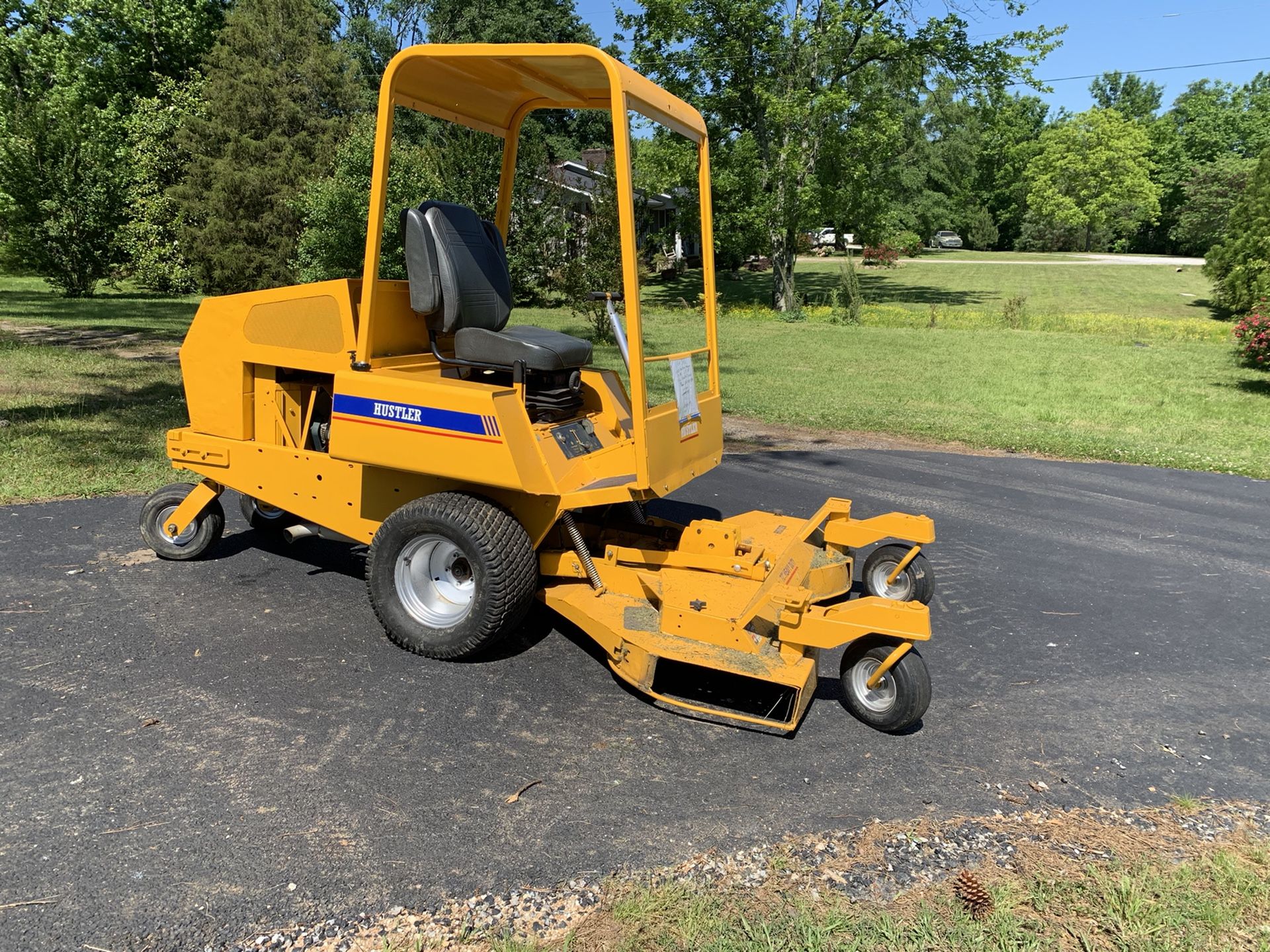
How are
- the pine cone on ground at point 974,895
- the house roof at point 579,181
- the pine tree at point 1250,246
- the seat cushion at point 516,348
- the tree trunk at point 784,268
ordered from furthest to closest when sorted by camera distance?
the tree trunk at point 784,268 < the house roof at point 579,181 < the pine tree at point 1250,246 < the seat cushion at point 516,348 < the pine cone on ground at point 974,895

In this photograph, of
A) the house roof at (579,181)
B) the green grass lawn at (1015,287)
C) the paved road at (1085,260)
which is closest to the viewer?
the house roof at (579,181)

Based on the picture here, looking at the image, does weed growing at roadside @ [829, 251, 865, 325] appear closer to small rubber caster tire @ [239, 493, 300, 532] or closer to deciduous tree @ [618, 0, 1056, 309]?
deciduous tree @ [618, 0, 1056, 309]

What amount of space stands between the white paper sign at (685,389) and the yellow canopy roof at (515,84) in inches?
42.6

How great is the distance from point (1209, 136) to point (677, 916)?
84066 millimetres

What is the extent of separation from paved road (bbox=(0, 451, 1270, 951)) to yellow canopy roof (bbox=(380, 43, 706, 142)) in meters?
2.55

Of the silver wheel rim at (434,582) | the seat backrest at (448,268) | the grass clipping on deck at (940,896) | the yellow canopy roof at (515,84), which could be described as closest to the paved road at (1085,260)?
the yellow canopy roof at (515,84)

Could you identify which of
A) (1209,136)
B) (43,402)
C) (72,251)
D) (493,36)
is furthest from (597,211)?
(1209,136)

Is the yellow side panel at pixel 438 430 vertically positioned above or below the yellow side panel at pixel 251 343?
below

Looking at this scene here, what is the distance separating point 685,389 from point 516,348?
819 mm

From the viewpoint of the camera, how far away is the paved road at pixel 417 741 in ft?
9.02

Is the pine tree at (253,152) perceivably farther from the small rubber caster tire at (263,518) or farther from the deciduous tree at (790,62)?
the small rubber caster tire at (263,518)

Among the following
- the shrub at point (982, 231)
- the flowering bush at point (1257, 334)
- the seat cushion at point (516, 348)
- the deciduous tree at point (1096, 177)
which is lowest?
the flowering bush at point (1257, 334)

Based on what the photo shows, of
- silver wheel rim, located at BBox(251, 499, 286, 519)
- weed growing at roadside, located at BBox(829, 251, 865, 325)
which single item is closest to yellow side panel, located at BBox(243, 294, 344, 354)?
silver wheel rim, located at BBox(251, 499, 286, 519)

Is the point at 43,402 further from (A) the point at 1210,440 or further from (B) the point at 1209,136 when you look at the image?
(B) the point at 1209,136
